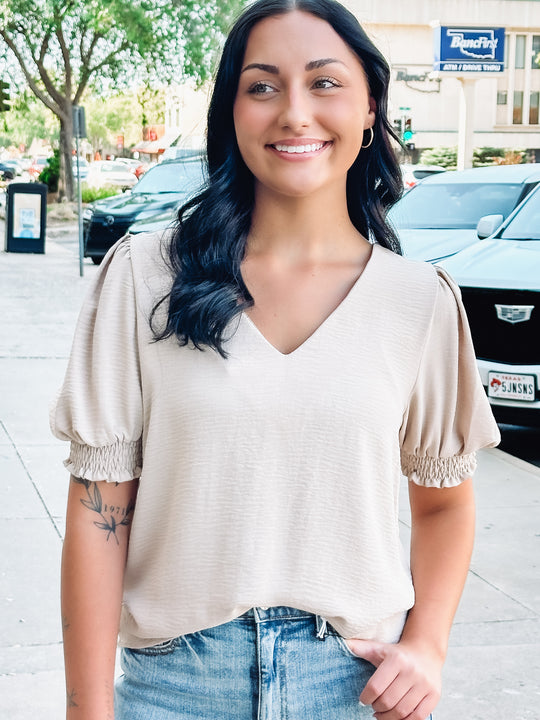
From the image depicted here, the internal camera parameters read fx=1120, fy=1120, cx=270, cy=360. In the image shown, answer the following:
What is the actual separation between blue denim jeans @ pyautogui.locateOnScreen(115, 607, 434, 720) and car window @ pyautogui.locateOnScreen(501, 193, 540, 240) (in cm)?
725

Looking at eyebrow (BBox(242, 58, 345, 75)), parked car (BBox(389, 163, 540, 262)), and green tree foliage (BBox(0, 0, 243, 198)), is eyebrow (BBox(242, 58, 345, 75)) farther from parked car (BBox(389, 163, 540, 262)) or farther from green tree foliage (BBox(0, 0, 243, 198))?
green tree foliage (BBox(0, 0, 243, 198))

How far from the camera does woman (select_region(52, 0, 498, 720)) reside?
62.4 inches

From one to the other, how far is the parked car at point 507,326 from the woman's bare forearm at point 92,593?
587cm

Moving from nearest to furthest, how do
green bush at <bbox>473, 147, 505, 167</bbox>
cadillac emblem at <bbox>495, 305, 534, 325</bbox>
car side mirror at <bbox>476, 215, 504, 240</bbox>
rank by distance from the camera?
cadillac emblem at <bbox>495, 305, 534, 325</bbox>
car side mirror at <bbox>476, 215, 504, 240</bbox>
green bush at <bbox>473, 147, 505, 167</bbox>

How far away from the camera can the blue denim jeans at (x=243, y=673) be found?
5.19ft

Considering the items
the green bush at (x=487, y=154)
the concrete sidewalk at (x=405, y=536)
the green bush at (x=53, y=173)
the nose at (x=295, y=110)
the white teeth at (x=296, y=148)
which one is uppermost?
the green bush at (x=487, y=154)

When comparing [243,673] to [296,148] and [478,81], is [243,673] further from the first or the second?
[478,81]

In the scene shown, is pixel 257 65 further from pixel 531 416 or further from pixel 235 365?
pixel 531 416

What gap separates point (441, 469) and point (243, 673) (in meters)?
0.47

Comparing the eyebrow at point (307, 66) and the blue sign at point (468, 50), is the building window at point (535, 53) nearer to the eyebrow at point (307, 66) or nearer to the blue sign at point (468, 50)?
the blue sign at point (468, 50)

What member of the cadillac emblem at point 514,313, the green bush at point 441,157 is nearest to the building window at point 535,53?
the green bush at point 441,157

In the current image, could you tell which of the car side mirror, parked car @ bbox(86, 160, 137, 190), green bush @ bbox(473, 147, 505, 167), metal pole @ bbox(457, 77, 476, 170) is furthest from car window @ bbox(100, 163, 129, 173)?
the car side mirror

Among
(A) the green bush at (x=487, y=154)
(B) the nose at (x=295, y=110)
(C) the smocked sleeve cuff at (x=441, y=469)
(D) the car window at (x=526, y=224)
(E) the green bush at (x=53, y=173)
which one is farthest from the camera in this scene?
(A) the green bush at (x=487, y=154)

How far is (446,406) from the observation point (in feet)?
5.79
